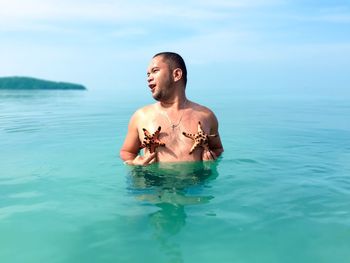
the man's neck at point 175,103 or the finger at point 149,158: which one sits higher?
the man's neck at point 175,103

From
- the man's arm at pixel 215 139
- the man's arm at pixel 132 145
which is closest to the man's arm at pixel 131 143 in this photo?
the man's arm at pixel 132 145

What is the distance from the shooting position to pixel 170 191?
4199 millimetres

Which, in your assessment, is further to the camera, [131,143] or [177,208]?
[131,143]

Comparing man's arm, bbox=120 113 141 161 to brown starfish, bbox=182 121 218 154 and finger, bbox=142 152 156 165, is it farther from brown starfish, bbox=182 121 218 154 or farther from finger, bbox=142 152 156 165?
brown starfish, bbox=182 121 218 154

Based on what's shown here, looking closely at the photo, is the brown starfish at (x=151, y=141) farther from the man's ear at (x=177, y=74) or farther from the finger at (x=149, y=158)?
the man's ear at (x=177, y=74)

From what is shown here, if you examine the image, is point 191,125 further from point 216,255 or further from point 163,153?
point 216,255

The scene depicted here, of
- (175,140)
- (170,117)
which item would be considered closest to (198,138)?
(175,140)

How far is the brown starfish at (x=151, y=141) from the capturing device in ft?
15.0

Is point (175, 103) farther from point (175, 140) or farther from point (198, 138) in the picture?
point (198, 138)

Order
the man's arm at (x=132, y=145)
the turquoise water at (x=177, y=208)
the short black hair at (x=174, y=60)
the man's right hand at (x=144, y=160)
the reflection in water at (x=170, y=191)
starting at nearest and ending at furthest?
1. the turquoise water at (x=177, y=208)
2. the reflection in water at (x=170, y=191)
3. the man's right hand at (x=144, y=160)
4. the short black hair at (x=174, y=60)
5. the man's arm at (x=132, y=145)

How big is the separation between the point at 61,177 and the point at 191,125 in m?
1.82

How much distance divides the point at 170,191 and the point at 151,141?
669 millimetres

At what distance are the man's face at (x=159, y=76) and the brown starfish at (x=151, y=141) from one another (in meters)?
0.48

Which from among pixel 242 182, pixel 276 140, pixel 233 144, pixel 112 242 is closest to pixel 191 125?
pixel 242 182
